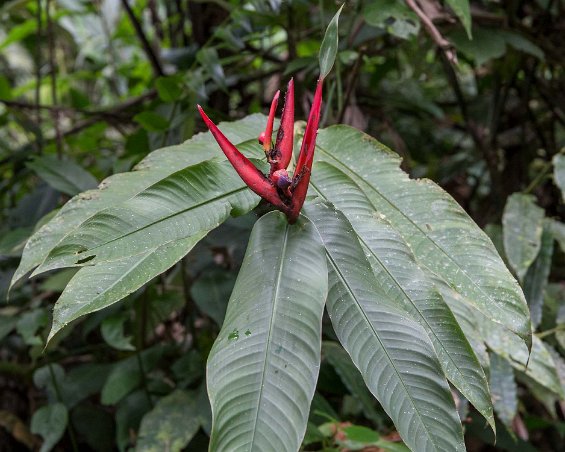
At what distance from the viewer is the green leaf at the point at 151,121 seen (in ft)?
3.14

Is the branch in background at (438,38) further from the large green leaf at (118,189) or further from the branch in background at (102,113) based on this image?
the branch in background at (102,113)

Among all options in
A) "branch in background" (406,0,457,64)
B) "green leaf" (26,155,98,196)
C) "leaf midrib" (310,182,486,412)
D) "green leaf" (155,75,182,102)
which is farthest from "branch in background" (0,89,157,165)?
"leaf midrib" (310,182,486,412)

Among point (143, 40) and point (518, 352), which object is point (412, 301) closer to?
A: point (518, 352)

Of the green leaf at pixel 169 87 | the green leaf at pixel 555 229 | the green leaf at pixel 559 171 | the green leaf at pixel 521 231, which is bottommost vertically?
the green leaf at pixel 555 229

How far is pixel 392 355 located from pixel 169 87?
68 cm

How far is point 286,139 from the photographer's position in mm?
469

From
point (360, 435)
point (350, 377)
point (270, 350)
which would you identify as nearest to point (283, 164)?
point (270, 350)

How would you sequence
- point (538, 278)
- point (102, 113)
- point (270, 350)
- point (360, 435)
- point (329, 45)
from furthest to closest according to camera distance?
point (102, 113) → point (538, 278) → point (360, 435) → point (329, 45) → point (270, 350)

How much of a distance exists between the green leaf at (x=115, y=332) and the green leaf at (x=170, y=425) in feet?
0.34

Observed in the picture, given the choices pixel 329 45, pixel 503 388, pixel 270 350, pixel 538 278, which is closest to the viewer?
pixel 270 350

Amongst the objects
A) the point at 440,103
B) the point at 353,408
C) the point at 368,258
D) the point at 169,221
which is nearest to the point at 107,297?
the point at 169,221

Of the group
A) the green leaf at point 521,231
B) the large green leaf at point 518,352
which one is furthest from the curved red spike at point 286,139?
the green leaf at point 521,231

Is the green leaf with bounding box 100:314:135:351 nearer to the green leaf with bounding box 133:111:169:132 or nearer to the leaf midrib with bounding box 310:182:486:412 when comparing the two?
the green leaf with bounding box 133:111:169:132

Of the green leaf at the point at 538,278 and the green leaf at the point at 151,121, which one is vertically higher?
the green leaf at the point at 151,121
